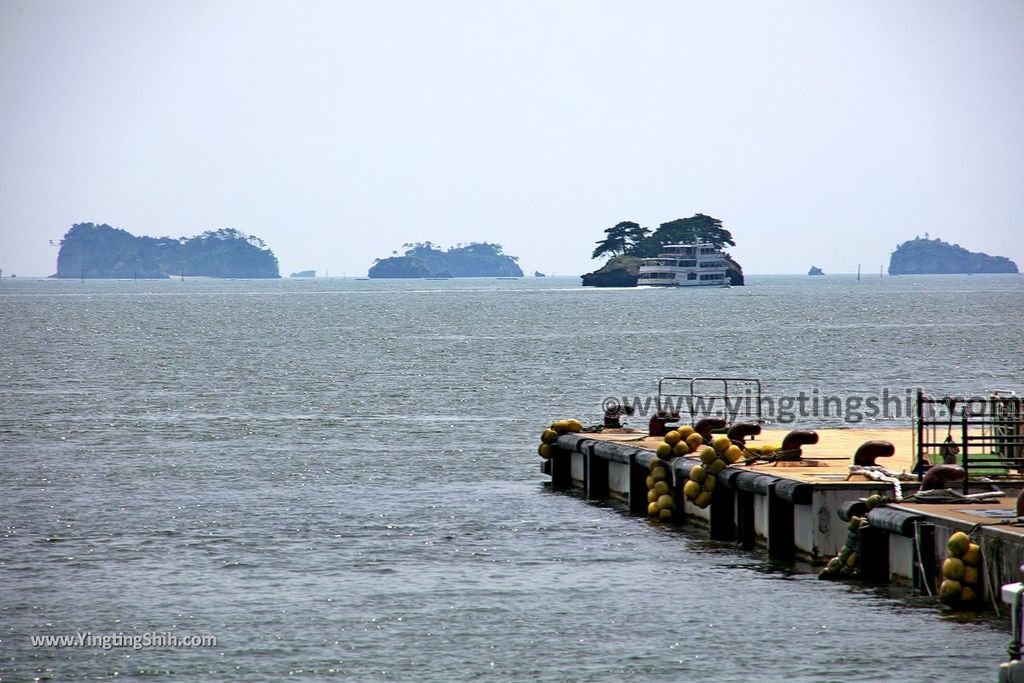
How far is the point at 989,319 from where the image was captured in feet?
554

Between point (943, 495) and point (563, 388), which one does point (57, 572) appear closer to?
point (943, 495)

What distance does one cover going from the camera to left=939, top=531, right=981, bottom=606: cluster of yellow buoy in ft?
76.6

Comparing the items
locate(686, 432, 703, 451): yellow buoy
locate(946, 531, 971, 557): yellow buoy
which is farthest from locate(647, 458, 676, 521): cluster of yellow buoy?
locate(946, 531, 971, 557): yellow buoy

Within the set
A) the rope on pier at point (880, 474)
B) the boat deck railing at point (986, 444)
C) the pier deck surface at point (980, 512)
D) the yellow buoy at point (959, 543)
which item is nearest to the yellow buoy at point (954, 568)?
the yellow buoy at point (959, 543)

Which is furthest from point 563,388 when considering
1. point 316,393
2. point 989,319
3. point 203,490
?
point 989,319

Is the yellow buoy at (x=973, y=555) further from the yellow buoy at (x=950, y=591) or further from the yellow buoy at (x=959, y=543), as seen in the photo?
the yellow buoy at (x=950, y=591)

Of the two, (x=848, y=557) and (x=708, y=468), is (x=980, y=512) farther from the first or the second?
(x=708, y=468)

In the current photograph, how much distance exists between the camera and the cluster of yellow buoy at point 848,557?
26833 millimetres

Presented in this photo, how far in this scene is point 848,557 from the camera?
1070 inches

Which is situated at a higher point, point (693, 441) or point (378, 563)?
point (693, 441)

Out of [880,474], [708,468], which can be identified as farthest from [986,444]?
[708,468]

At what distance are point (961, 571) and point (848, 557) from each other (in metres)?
3.77

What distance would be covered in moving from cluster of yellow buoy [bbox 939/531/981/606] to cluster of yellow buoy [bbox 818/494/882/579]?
2.88 metres

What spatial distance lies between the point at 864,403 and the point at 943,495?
1564 inches
